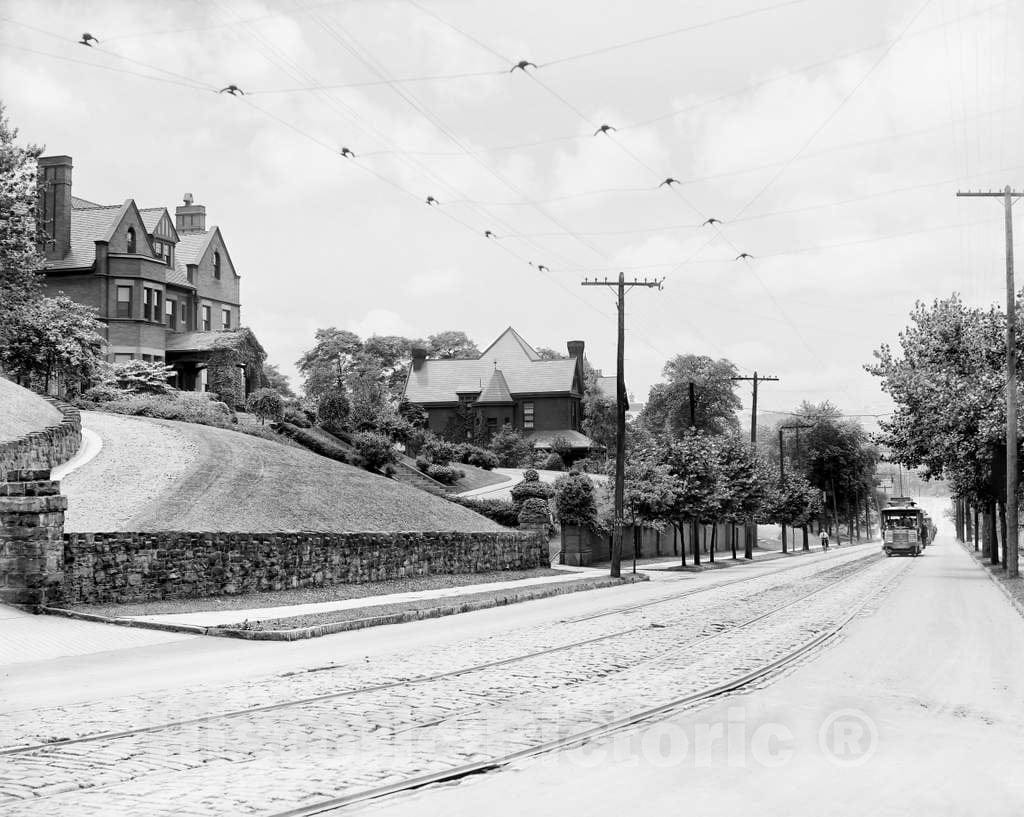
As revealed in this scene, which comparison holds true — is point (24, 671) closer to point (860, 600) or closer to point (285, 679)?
point (285, 679)

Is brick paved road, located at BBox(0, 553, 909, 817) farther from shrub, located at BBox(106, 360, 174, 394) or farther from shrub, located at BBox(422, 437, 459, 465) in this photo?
shrub, located at BBox(422, 437, 459, 465)

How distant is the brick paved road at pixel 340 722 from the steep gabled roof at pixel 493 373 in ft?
231

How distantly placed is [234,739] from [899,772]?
4.98 metres

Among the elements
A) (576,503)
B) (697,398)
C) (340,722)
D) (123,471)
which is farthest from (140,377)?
(697,398)

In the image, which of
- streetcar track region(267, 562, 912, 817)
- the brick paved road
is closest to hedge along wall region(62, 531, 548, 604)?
the brick paved road

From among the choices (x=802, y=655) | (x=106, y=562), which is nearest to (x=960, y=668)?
(x=802, y=655)

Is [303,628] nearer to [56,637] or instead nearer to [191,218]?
[56,637]

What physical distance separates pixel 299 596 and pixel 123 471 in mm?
11091

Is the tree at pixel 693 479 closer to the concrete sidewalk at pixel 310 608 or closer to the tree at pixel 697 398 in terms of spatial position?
the concrete sidewalk at pixel 310 608

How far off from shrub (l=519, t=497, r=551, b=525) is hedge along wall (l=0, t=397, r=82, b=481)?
599 inches

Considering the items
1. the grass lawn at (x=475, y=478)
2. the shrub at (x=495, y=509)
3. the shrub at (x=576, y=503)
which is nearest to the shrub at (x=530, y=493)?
the shrub at (x=495, y=509)

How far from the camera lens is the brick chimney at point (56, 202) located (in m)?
57.4

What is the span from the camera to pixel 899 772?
761 cm

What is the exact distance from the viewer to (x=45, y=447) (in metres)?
29.3
